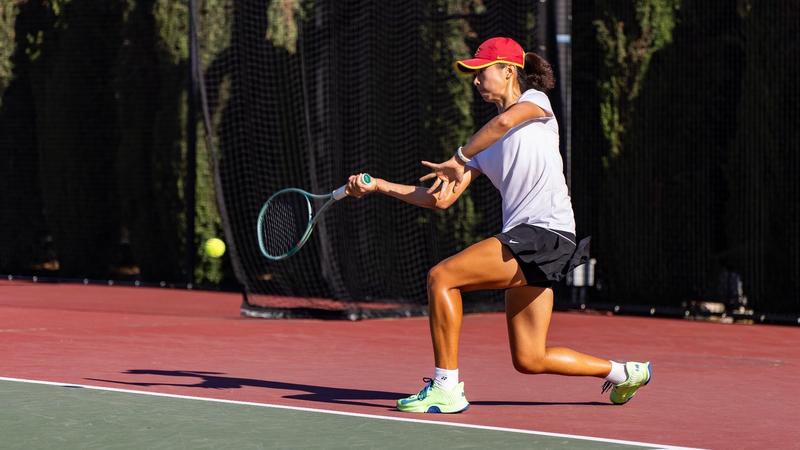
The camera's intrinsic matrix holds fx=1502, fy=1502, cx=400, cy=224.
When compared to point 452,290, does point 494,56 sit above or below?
above

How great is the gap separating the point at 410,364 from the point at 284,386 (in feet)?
5.16

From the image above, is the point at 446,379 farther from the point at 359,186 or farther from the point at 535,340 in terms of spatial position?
the point at 359,186

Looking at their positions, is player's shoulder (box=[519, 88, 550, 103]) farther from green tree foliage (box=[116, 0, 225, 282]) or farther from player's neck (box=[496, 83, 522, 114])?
green tree foliage (box=[116, 0, 225, 282])

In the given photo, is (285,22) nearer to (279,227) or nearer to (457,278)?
(279,227)

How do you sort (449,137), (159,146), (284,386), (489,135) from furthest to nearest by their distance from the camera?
(159,146) → (449,137) → (284,386) → (489,135)

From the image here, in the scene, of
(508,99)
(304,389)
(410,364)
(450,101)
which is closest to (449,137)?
(450,101)

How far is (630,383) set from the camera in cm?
772

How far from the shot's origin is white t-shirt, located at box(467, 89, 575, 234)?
7.33 m

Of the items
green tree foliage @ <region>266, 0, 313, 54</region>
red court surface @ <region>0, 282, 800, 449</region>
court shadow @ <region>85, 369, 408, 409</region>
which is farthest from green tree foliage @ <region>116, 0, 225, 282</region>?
court shadow @ <region>85, 369, 408, 409</region>

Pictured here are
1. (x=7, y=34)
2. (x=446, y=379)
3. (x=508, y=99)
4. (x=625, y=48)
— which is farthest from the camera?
(x=7, y=34)

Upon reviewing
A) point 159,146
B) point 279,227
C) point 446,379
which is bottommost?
point 446,379

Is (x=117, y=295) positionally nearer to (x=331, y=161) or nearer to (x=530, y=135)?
(x=331, y=161)

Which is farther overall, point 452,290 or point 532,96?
point 532,96

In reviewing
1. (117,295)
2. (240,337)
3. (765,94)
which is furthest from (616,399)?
(117,295)
